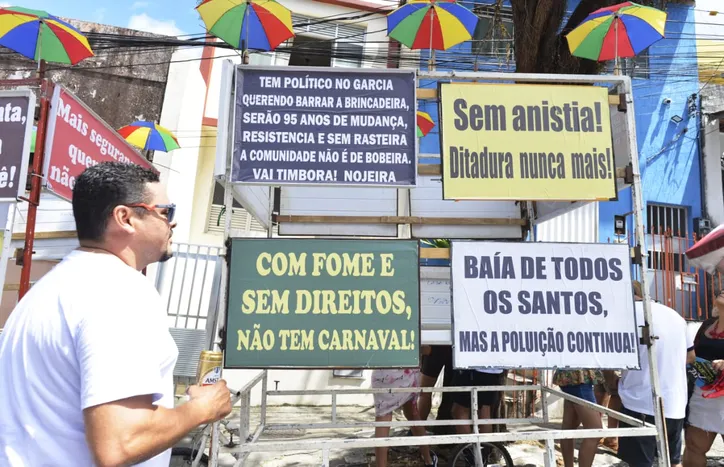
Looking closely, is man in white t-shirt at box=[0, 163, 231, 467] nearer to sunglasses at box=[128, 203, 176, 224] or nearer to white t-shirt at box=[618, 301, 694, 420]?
sunglasses at box=[128, 203, 176, 224]

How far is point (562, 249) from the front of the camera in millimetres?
3518

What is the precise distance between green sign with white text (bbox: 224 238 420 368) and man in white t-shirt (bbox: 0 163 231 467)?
169cm

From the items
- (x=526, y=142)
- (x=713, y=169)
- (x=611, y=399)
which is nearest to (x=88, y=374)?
(x=526, y=142)

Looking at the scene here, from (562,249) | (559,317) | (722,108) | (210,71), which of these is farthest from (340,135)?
(722,108)

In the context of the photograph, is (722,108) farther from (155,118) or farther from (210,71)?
(155,118)

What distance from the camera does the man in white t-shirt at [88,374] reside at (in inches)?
53.2

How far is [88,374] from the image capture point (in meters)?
1.35

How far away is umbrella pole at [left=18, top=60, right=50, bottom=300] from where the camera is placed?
3637mm

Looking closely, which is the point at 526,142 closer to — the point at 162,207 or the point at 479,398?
the point at 162,207

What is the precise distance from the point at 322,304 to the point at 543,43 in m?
4.52

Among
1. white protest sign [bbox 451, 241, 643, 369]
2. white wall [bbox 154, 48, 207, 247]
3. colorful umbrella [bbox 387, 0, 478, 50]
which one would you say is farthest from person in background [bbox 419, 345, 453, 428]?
white wall [bbox 154, 48, 207, 247]

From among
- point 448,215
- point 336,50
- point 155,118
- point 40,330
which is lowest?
point 40,330

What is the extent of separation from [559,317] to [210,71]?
938 cm

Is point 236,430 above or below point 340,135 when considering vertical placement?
below
